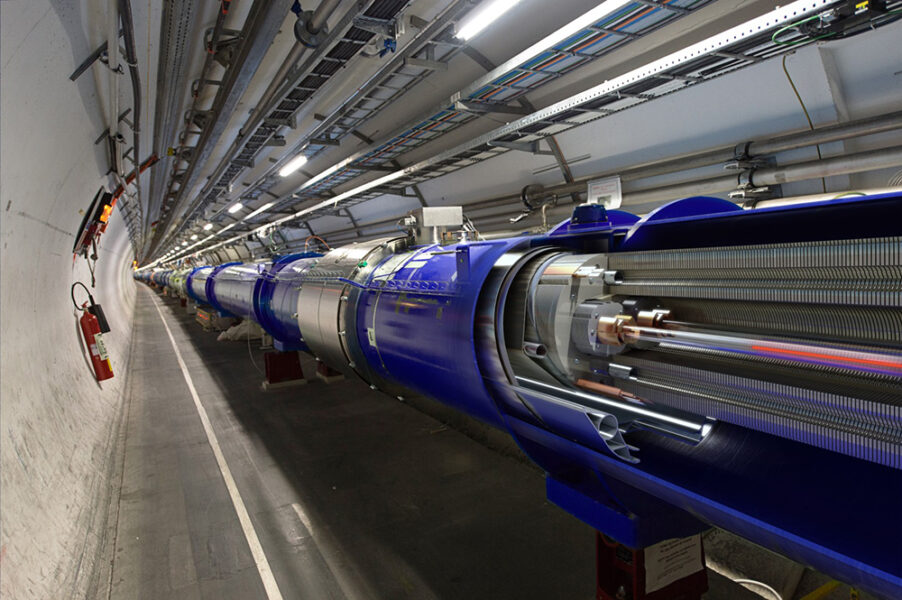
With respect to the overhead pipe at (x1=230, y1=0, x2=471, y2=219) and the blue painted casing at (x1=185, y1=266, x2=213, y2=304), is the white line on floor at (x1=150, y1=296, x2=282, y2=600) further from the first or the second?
the blue painted casing at (x1=185, y1=266, x2=213, y2=304)

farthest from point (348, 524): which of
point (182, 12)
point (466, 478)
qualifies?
point (182, 12)

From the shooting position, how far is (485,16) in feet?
9.52

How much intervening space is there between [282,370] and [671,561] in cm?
457

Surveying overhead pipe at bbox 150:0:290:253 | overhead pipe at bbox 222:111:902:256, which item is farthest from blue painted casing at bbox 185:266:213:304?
overhead pipe at bbox 222:111:902:256

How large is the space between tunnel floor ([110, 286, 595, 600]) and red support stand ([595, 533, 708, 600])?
498 millimetres

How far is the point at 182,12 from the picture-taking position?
9.29ft

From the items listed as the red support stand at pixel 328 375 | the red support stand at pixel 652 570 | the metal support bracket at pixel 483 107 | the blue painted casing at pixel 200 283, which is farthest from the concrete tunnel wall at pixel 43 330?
the blue painted casing at pixel 200 283

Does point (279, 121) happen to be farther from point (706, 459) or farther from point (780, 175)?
point (706, 459)

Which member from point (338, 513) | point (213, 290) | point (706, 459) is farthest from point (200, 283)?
point (706, 459)

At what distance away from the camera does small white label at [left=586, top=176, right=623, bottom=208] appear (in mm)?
5324

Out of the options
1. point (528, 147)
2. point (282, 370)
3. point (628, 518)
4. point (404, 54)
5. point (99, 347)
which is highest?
point (404, 54)

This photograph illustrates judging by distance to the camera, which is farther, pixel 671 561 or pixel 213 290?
pixel 213 290

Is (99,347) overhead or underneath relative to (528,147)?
underneath

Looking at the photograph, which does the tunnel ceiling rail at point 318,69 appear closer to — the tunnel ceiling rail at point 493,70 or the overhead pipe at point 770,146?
the tunnel ceiling rail at point 493,70
